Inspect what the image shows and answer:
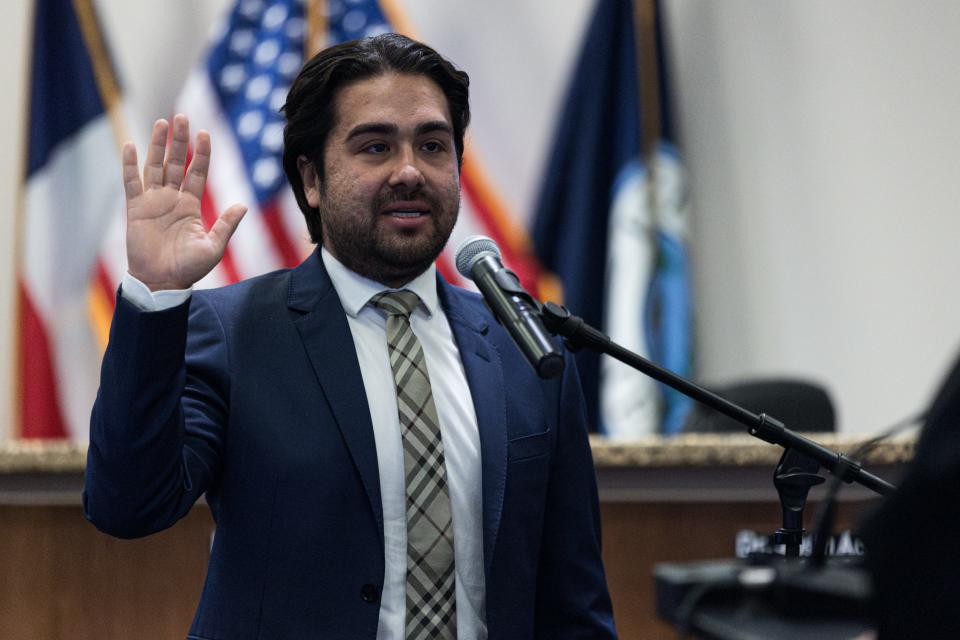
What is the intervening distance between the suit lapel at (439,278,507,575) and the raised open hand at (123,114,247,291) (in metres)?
0.53

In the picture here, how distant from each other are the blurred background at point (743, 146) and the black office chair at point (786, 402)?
0.76 m

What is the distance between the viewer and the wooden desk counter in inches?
146

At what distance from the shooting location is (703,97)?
4.86 m

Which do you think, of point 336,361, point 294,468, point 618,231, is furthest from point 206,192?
point 294,468

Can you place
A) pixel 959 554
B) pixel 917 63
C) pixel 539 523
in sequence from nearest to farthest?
1. pixel 959 554
2. pixel 539 523
3. pixel 917 63

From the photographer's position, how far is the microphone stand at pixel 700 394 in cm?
161

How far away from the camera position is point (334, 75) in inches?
84.4

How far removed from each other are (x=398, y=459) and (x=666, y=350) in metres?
2.76

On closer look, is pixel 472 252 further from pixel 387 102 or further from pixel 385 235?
pixel 387 102

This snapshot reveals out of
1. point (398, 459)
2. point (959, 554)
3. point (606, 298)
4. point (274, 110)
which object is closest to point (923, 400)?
point (606, 298)

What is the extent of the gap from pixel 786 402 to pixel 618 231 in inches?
40.9

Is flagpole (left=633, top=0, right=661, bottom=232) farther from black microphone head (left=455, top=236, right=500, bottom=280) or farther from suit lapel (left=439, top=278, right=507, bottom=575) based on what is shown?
black microphone head (left=455, top=236, right=500, bottom=280)

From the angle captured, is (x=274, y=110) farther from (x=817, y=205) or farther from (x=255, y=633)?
(x=255, y=633)

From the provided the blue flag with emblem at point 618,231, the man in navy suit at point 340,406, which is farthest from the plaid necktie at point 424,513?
the blue flag with emblem at point 618,231
